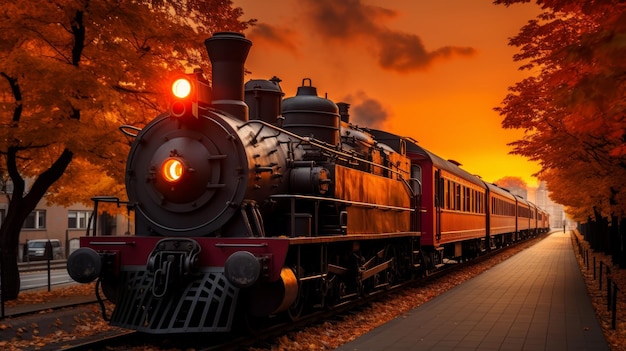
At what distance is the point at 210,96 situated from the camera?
9836 millimetres

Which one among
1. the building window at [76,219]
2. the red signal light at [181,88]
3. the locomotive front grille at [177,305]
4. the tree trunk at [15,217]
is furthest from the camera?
the building window at [76,219]

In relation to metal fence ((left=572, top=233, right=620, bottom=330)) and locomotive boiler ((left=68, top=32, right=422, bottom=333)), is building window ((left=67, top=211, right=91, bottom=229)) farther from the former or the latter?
locomotive boiler ((left=68, top=32, right=422, bottom=333))

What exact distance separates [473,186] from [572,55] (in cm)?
2171

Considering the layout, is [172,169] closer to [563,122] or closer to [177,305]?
[177,305]

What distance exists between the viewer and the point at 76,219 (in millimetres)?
42531

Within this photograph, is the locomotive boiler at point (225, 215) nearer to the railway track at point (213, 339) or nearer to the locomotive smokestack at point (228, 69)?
the locomotive smokestack at point (228, 69)

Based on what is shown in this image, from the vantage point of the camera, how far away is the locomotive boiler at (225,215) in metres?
8.35

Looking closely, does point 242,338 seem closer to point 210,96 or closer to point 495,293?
point 210,96

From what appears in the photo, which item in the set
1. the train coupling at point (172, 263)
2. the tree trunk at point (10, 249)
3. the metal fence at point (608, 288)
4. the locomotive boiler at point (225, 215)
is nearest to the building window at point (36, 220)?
the tree trunk at point (10, 249)

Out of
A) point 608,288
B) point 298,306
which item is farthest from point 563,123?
point 298,306

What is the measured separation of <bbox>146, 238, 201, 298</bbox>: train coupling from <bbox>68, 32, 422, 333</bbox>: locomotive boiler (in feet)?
0.05

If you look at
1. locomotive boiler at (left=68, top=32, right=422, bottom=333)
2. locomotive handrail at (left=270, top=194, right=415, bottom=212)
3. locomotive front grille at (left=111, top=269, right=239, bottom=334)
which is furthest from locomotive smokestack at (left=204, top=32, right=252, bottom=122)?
locomotive front grille at (left=111, top=269, right=239, bottom=334)

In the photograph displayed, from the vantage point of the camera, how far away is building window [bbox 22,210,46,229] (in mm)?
38556

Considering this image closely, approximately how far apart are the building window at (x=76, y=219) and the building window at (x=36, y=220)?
2081 mm
